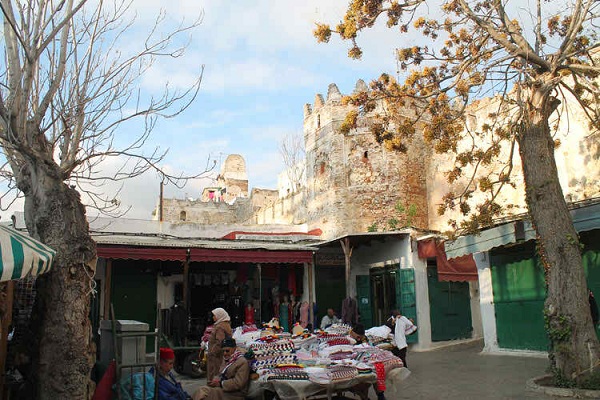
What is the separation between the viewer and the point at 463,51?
29.2 feet

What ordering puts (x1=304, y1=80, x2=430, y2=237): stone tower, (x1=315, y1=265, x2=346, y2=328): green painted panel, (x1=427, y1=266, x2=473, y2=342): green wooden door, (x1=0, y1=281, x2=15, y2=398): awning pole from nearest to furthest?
(x1=0, y1=281, x2=15, y2=398): awning pole, (x1=427, y1=266, x2=473, y2=342): green wooden door, (x1=315, y1=265, x2=346, y2=328): green painted panel, (x1=304, y1=80, x2=430, y2=237): stone tower

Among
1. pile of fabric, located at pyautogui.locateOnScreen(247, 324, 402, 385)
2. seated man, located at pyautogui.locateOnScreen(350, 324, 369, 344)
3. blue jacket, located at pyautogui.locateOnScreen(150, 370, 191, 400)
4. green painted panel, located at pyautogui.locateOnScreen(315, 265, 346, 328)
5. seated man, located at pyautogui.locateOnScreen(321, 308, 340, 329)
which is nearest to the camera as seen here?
blue jacket, located at pyautogui.locateOnScreen(150, 370, 191, 400)

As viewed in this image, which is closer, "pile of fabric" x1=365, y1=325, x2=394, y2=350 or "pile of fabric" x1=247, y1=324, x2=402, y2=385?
"pile of fabric" x1=247, y1=324, x2=402, y2=385

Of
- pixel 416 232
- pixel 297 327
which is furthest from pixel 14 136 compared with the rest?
pixel 416 232

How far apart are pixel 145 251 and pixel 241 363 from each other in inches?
307

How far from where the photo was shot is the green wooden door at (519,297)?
411 inches

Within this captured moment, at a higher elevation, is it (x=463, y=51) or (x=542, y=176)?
(x=463, y=51)

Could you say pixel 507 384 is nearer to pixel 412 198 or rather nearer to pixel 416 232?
pixel 416 232

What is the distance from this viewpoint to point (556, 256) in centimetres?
708

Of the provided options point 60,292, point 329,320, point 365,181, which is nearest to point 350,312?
point 329,320

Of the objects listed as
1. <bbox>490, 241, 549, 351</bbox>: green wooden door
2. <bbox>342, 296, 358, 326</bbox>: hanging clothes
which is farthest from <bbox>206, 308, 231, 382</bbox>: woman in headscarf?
<bbox>490, 241, 549, 351</bbox>: green wooden door

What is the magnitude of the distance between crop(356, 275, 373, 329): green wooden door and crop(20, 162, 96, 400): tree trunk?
10619mm

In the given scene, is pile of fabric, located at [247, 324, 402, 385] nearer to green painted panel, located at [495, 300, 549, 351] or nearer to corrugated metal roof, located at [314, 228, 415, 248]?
green painted panel, located at [495, 300, 549, 351]

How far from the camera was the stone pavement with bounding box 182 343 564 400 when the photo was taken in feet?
23.4
